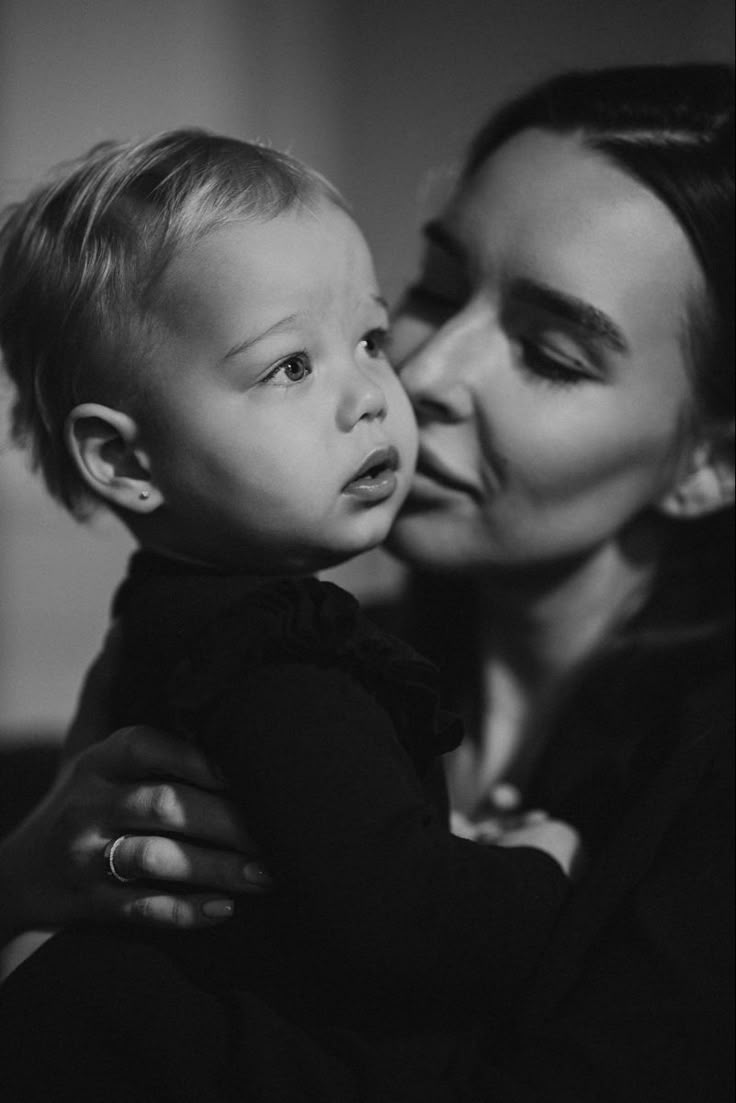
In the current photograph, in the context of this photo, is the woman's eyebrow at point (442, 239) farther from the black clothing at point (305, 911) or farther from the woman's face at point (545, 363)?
the black clothing at point (305, 911)

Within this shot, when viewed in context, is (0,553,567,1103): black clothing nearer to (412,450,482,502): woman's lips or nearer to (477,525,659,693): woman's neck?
(412,450,482,502): woman's lips

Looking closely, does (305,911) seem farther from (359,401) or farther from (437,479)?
(437,479)

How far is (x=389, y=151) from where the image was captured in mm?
3035

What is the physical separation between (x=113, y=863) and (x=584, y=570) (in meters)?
0.71

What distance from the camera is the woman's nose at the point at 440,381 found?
1.18m

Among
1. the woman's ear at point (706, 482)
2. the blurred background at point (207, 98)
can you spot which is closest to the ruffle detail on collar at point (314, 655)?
the woman's ear at point (706, 482)

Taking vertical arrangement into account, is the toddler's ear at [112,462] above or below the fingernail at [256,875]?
above

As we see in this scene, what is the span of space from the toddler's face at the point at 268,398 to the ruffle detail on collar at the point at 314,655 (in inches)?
3.1

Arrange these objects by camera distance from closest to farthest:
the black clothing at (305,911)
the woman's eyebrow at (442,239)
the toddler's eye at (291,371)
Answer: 1. the black clothing at (305,911)
2. the toddler's eye at (291,371)
3. the woman's eyebrow at (442,239)

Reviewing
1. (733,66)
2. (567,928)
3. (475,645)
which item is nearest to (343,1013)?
(567,928)

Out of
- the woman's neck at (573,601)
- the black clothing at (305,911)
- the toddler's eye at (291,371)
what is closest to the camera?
the black clothing at (305,911)

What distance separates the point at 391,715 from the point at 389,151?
2512mm

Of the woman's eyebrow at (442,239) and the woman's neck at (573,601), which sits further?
the woman's neck at (573,601)

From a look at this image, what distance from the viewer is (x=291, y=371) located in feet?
2.93
